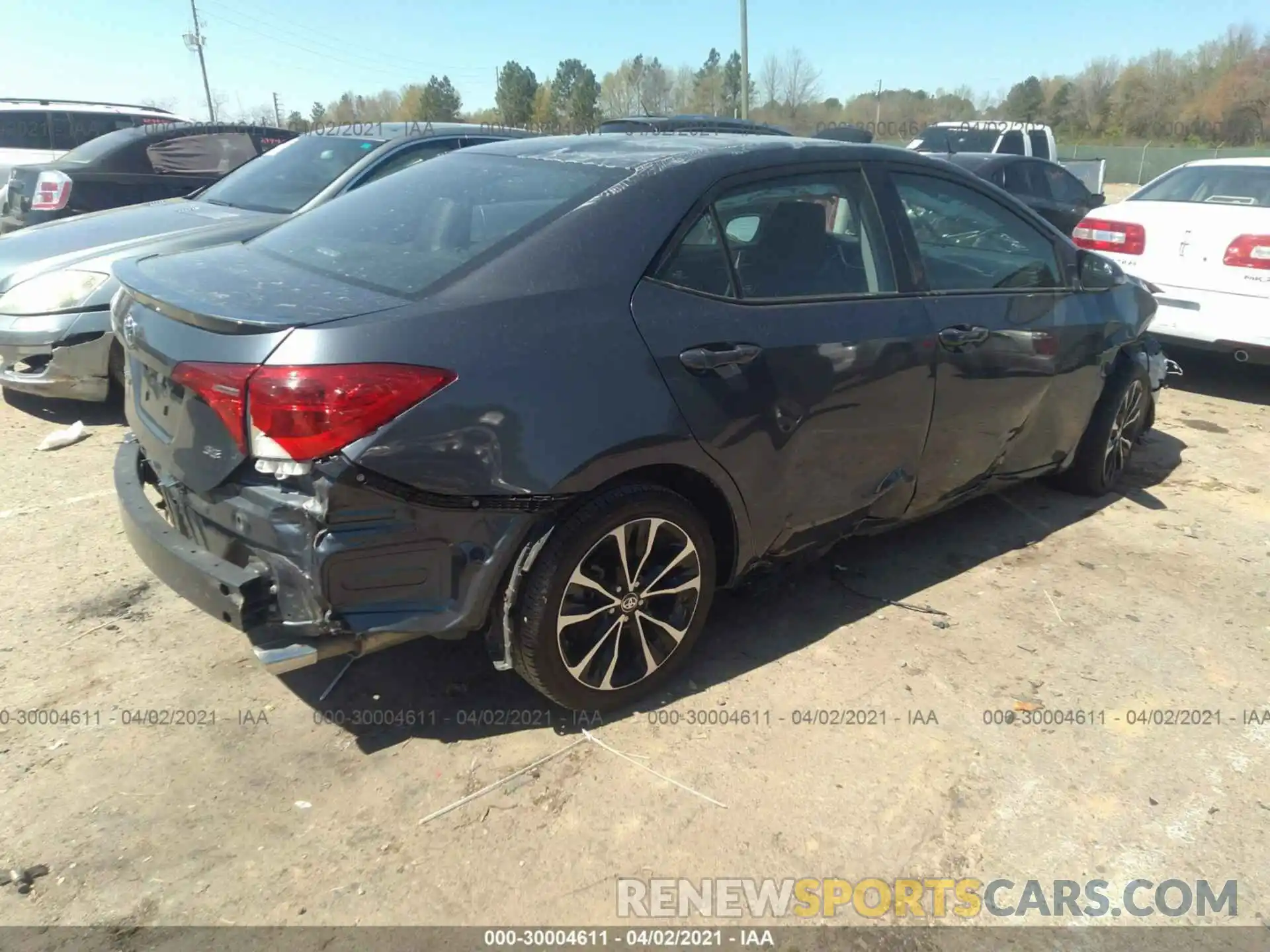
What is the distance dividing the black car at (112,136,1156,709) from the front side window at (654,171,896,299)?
0.01 metres

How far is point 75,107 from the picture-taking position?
445 inches

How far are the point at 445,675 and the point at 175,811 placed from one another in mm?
894

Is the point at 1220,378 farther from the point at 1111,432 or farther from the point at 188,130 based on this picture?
the point at 188,130

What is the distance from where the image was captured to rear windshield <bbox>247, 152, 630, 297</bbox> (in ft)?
8.86

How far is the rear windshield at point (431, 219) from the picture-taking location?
270 cm

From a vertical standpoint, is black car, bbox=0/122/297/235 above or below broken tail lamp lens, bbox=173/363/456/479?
above

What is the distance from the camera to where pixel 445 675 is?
3146 millimetres

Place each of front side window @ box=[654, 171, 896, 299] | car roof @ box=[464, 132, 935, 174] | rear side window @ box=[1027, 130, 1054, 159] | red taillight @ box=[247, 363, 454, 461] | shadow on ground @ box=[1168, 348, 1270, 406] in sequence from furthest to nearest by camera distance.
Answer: rear side window @ box=[1027, 130, 1054, 159] → shadow on ground @ box=[1168, 348, 1270, 406] → car roof @ box=[464, 132, 935, 174] → front side window @ box=[654, 171, 896, 299] → red taillight @ box=[247, 363, 454, 461]

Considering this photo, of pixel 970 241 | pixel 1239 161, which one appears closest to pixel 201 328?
pixel 970 241

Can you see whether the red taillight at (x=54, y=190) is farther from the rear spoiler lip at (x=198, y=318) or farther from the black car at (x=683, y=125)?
the rear spoiler lip at (x=198, y=318)

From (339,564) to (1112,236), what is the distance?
654 centimetres

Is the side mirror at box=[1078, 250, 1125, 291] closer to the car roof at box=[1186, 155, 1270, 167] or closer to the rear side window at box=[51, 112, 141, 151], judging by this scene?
the car roof at box=[1186, 155, 1270, 167]

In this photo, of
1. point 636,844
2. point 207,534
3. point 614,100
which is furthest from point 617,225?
point 614,100

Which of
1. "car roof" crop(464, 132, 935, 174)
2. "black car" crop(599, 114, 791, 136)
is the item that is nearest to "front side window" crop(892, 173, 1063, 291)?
"car roof" crop(464, 132, 935, 174)
